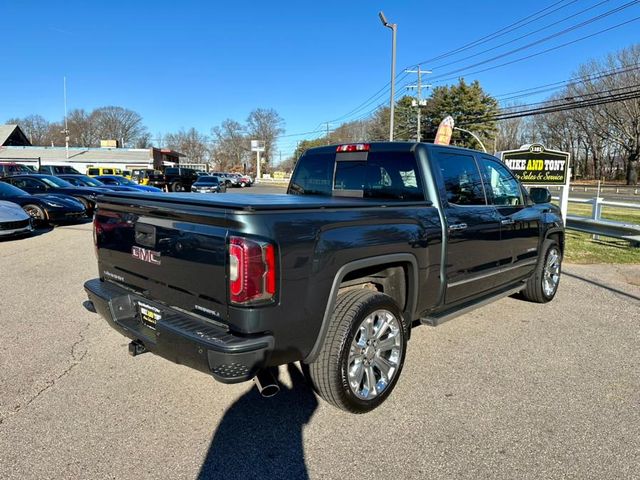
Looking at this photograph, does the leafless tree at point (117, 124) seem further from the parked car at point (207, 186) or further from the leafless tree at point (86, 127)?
the parked car at point (207, 186)

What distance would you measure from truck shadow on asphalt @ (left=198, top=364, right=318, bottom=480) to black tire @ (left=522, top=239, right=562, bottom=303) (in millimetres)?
3520

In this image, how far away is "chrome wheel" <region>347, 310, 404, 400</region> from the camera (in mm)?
3107

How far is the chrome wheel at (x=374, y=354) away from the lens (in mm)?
3107

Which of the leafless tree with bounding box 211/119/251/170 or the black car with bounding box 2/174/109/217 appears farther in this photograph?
Answer: the leafless tree with bounding box 211/119/251/170

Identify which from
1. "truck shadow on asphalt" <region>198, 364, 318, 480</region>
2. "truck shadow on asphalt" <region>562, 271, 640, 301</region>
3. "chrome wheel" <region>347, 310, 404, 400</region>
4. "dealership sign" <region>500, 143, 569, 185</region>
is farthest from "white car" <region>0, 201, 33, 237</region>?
"dealership sign" <region>500, 143, 569, 185</region>

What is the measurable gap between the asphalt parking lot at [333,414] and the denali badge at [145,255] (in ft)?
3.43

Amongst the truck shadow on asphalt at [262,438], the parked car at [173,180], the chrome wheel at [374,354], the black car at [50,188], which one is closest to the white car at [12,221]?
the black car at [50,188]

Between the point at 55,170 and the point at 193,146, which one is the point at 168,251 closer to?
the point at 55,170

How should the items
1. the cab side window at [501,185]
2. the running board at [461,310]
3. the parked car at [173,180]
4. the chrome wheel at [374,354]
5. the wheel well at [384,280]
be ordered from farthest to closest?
the parked car at [173,180], the cab side window at [501,185], the running board at [461,310], the wheel well at [384,280], the chrome wheel at [374,354]

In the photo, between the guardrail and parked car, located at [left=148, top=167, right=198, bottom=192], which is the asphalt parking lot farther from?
parked car, located at [left=148, top=167, right=198, bottom=192]

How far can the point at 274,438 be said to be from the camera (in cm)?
284

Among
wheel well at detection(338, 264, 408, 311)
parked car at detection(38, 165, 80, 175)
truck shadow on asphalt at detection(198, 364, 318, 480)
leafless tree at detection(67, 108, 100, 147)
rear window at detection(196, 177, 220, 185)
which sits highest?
leafless tree at detection(67, 108, 100, 147)

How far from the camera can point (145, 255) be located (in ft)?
10.2

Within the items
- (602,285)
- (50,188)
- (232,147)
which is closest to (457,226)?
(602,285)
